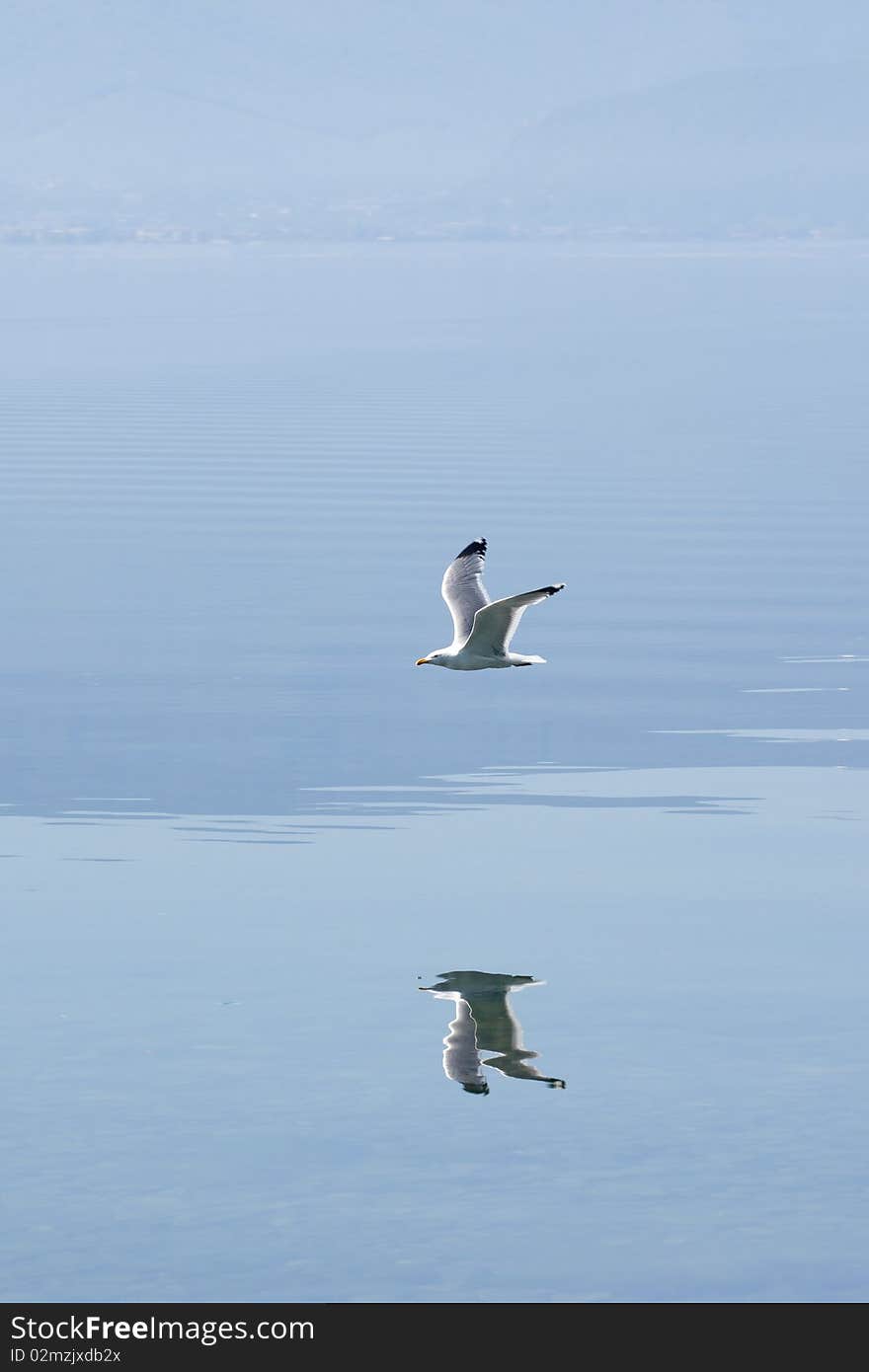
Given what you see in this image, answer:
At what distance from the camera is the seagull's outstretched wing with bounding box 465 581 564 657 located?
77.3 feet

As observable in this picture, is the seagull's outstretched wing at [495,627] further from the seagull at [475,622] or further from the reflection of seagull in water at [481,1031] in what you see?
the reflection of seagull in water at [481,1031]

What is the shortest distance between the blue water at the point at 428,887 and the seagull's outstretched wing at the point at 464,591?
187 cm

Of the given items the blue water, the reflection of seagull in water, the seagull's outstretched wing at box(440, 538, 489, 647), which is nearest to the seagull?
the seagull's outstretched wing at box(440, 538, 489, 647)

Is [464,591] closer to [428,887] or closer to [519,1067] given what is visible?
[428,887]

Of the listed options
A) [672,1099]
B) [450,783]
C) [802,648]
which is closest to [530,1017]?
[672,1099]

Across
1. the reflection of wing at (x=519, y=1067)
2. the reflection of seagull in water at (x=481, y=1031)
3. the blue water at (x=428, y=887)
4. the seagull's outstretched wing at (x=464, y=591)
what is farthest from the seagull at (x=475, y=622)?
the reflection of wing at (x=519, y=1067)

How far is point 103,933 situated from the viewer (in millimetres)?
21484

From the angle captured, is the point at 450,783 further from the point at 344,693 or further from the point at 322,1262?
the point at 322,1262

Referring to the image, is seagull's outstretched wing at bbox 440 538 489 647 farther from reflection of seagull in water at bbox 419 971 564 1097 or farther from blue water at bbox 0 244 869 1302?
reflection of seagull in water at bbox 419 971 564 1097

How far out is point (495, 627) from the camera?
24.2 metres

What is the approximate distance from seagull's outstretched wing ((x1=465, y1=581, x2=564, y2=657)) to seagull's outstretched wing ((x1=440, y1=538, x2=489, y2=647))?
19.2 inches

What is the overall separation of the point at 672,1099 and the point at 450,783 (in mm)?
9123

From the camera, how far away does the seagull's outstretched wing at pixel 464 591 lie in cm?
2517

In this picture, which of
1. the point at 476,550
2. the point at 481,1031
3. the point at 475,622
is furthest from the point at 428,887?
the point at 476,550
